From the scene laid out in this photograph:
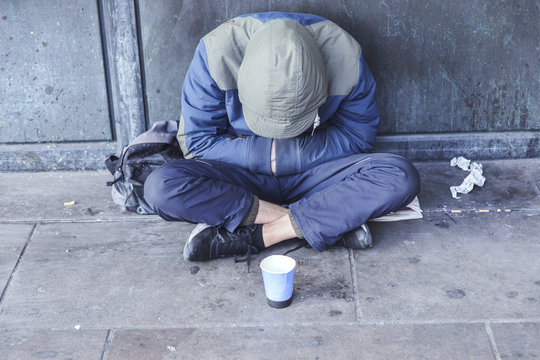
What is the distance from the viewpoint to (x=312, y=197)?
2.74 m

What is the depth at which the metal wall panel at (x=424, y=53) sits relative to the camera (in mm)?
3365

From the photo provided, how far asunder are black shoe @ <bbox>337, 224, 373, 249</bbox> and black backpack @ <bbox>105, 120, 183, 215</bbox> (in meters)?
0.99

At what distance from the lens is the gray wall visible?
11.0ft

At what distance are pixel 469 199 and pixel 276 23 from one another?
1483mm

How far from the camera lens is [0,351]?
2232 millimetres

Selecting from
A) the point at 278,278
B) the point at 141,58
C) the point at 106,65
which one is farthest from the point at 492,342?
the point at 106,65

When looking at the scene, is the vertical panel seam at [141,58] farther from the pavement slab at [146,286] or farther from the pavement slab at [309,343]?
the pavement slab at [309,343]

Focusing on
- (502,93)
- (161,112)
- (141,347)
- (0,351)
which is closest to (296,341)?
(141,347)

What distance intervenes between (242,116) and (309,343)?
1.12m

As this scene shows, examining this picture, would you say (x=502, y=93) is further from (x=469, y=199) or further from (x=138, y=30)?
(x=138, y=30)

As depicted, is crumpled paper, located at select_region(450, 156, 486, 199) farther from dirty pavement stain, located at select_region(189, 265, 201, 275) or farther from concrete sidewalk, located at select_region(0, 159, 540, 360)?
dirty pavement stain, located at select_region(189, 265, 201, 275)

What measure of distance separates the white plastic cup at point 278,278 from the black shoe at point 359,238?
497 millimetres

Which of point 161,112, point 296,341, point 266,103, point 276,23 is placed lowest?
point 296,341

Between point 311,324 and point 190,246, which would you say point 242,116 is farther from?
point 311,324
